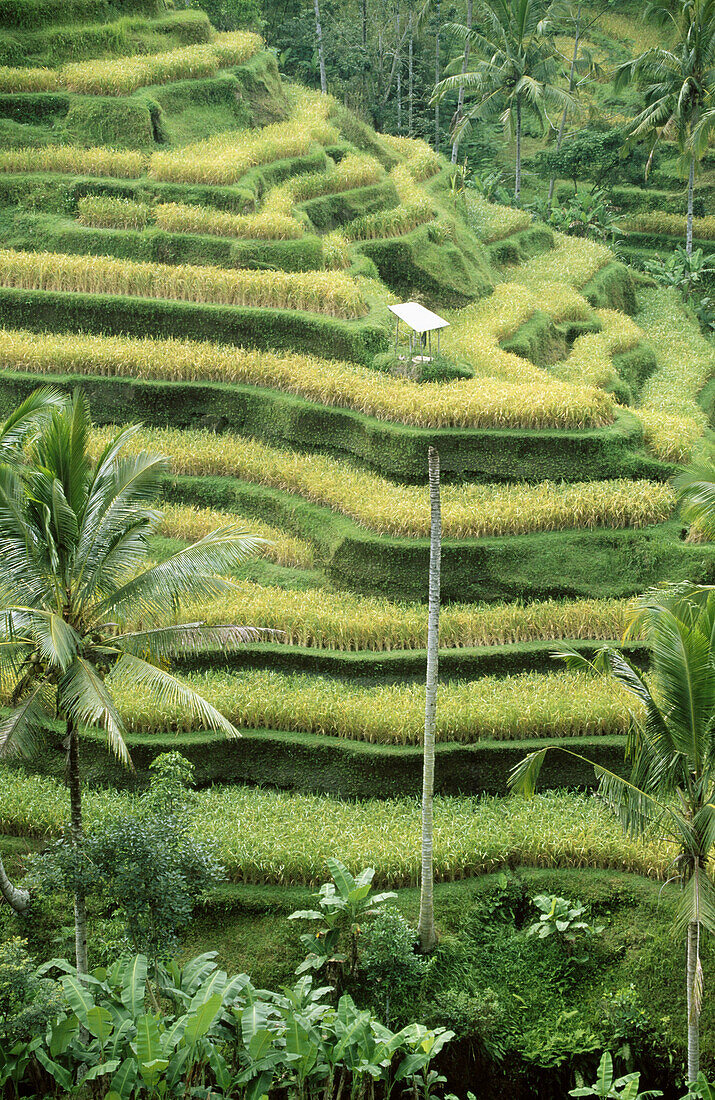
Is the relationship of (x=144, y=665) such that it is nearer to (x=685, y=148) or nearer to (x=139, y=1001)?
(x=139, y=1001)

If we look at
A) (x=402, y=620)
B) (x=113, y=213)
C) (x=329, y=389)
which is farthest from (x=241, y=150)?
(x=402, y=620)

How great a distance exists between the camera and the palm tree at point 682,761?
8.38 m

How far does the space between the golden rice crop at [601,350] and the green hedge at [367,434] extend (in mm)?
3931

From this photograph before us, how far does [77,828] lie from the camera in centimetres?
965

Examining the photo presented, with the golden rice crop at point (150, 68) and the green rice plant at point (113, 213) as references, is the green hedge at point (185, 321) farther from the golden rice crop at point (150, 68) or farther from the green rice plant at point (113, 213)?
the golden rice crop at point (150, 68)

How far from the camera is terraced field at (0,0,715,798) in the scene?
1320 centimetres

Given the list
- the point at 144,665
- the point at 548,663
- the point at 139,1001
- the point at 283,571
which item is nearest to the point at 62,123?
the point at 283,571

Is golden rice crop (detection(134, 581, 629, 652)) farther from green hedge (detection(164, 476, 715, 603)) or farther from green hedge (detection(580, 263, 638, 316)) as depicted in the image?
green hedge (detection(580, 263, 638, 316))

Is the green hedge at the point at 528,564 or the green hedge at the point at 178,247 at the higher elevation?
the green hedge at the point at 178,247

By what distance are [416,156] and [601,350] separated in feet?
31.2

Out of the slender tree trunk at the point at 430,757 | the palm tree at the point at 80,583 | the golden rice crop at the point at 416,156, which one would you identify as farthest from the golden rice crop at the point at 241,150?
the slender tree trunk at the point at 430,757

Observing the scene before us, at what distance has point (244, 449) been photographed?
17.8 meters

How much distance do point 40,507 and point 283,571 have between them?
22.6ft

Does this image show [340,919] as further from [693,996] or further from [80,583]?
[80,583]
